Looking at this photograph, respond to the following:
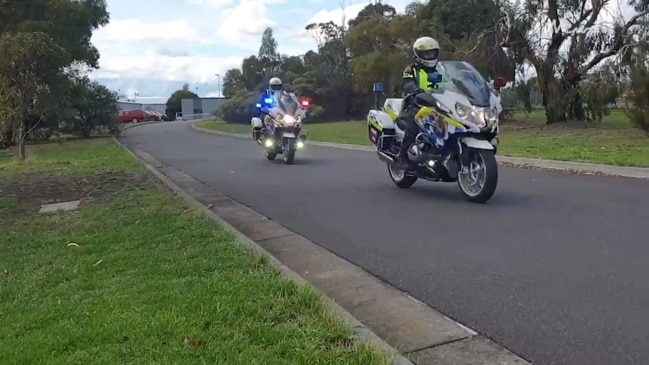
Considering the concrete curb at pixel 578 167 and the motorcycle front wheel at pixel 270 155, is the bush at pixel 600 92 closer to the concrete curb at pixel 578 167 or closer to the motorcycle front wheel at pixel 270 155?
the concrete curb at pixel 578 167

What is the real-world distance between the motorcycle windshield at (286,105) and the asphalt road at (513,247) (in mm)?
3905

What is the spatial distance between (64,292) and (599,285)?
390 centimetres

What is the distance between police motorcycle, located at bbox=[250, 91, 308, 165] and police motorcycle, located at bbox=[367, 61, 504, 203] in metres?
5.94

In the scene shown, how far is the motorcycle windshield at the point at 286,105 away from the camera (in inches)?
599

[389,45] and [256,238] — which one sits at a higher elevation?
[389,45]

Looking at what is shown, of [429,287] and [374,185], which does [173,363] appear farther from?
[374,185]

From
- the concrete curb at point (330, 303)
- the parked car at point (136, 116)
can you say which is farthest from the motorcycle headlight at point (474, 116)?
the parked car at point (136, 116)

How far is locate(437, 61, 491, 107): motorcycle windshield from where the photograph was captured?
8.25 m

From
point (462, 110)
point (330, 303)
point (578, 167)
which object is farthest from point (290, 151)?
point (330, 303)

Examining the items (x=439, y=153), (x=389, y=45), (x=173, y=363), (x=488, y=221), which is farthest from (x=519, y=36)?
(x=173, y=363)

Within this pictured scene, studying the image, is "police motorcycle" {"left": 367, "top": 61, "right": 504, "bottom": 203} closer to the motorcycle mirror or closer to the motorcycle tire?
the motorcycle mirror

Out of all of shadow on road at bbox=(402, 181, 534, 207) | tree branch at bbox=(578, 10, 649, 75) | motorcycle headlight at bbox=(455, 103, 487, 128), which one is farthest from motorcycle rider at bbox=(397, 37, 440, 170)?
tree branch at bbox=(578, 10, 649, 75)

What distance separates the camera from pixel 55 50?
23219 mm

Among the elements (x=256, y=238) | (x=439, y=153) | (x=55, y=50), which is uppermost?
(x=55, y=50)
